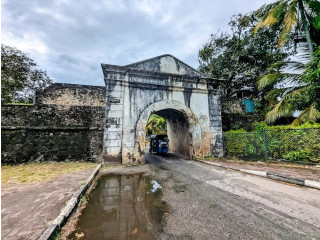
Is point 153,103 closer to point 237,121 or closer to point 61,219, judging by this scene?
point 61,219

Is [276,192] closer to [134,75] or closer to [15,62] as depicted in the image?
[134,75]

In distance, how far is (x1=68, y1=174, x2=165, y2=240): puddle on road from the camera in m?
2.42

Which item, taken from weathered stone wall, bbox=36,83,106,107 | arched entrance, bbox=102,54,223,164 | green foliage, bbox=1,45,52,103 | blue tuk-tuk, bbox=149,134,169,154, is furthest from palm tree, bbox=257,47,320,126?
green foliage, bbox=1,45,52,103

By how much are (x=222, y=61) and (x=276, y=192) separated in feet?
55.5

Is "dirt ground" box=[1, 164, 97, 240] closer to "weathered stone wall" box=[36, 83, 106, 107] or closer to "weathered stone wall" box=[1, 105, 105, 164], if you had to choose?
"weathered stone wall" box=[1, 105, 105, 164]

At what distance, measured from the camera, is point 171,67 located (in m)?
9.06

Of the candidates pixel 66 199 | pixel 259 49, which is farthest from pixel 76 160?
pixel 259 49

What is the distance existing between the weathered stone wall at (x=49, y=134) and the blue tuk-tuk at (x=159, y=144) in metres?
5.05

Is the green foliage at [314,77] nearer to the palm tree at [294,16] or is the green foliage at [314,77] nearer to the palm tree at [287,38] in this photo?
the palm tree at [287,38]

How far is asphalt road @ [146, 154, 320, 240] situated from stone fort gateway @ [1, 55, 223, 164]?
3.88m

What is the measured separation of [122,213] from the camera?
3020 mm

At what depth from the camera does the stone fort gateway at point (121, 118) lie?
736cm

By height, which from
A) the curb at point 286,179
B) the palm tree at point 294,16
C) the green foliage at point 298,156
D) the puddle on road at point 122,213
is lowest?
the puddle on road at point 122,213

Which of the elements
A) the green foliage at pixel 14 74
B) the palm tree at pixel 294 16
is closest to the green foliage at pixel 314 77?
the palm tree at pixel 294 16
